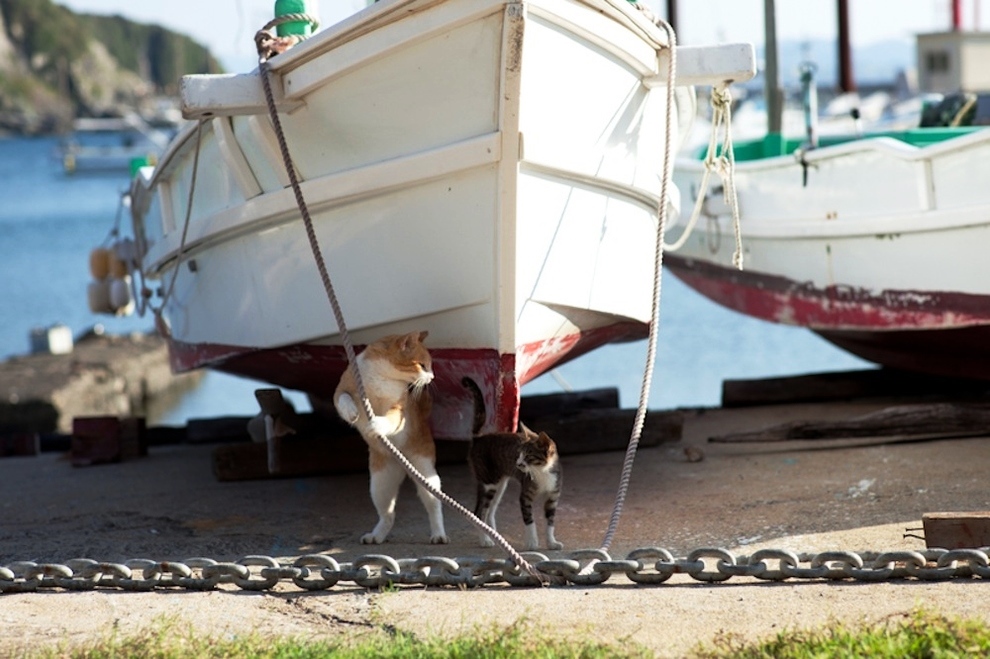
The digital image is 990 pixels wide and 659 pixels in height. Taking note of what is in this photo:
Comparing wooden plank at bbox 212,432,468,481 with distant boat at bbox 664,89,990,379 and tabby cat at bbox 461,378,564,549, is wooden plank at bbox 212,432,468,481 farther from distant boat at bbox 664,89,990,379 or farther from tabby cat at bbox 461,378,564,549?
distant boat at bbox 664,89,990,379

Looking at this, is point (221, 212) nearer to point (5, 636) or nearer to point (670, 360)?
point (5, 636)

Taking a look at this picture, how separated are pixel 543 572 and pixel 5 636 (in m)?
1.79

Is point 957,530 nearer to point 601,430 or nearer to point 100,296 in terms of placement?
point 601,430

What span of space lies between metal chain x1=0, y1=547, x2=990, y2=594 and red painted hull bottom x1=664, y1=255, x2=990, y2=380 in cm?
350

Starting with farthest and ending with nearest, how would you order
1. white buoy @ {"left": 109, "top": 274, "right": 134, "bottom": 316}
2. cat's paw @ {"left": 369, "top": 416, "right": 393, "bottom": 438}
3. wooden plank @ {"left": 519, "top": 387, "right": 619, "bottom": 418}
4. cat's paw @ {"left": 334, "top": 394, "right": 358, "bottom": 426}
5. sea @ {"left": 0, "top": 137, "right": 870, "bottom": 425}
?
sea @ {"left": 0, "top": 137, "right": 870, "bottom": 425}
white buoy @ {"left": 109, "top": 274, "right": 134, "bottom": 316}
wooden plank @ {"left": 519, "top": 387, "right": 619, "bottom": 418}
cat's paw @ {"left": 334, "top": 394, "right": 358, "bottom": 426}
cat's paw @ {"left": 369, "top": 416, "right": 393, "bottom": 438}

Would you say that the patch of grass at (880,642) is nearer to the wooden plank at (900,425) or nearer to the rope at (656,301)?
the rope at (656,301)

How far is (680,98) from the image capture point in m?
7.71

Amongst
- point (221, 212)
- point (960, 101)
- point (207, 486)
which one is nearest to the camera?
point (221, 212)

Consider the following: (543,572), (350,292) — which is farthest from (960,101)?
(543,572)

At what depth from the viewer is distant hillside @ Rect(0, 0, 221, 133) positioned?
4863 inches

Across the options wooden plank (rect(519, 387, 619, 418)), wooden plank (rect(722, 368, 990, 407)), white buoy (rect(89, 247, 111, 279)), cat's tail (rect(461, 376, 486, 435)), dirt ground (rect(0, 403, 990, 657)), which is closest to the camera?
dirt ground (rect(0, 403, 990, 657))

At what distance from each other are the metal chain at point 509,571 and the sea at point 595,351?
5.37m

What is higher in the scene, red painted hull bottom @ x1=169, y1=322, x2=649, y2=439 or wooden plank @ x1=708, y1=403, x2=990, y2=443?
red painted hull bottom @ x1=169, y1=322, x2=649, y2=439

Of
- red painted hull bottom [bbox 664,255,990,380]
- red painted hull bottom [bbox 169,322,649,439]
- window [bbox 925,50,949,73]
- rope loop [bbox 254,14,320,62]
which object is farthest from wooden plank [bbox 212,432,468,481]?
window [bbox 925,50,949,73]
